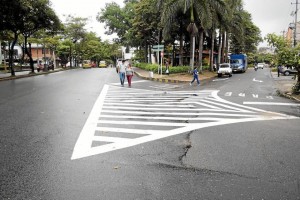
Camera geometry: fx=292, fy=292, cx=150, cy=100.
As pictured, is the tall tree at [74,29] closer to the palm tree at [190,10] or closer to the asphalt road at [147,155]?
the palm tree at [190,10]

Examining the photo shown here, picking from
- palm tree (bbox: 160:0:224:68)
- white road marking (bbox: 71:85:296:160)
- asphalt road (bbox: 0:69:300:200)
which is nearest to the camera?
asphalt road (bbox: 0:69:300:200)

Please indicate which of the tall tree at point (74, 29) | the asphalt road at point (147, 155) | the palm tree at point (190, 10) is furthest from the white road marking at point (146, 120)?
the tall tree at point (74, 29)

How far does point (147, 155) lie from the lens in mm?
Result: 5379

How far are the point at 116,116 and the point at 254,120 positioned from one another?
4.15 metres

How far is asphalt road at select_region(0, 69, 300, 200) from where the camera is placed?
13.1ft

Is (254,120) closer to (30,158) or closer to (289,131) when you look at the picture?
(289,131)

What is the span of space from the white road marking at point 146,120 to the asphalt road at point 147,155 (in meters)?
0.03

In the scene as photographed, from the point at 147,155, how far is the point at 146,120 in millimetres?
3013

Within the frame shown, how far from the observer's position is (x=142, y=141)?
6.20 m

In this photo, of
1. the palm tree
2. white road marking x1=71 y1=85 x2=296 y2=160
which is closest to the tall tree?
the palm tree

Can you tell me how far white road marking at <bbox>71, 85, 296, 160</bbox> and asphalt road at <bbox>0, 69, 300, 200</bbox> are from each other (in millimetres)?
29

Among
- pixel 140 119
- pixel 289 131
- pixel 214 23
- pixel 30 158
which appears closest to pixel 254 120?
pixel 289 131

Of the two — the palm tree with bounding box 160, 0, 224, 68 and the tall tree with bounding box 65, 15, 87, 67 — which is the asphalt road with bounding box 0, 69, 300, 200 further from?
the tall tree with bounding box 65, 15, 87, 67

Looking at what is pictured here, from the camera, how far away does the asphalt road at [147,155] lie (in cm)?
398
